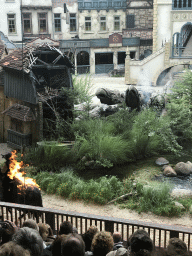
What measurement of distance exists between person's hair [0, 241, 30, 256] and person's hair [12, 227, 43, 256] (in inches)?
3.7

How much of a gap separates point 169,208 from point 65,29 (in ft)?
58.3

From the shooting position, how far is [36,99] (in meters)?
A: 8.96

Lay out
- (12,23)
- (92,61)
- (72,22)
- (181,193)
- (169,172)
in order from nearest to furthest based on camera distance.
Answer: (181,193), (169,172), (12,23), (72,22), (92,61)

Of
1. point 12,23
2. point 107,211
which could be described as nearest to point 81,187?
point 107,211

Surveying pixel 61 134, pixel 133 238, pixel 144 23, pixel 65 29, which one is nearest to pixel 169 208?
pixel 133 238

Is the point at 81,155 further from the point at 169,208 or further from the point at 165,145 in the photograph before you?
the point at 169,208

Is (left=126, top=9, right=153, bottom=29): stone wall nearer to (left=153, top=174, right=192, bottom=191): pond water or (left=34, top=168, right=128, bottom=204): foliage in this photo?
(left=153, top=174, right=192, bottom=191): pond water

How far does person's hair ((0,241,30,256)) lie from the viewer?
2.64 metres

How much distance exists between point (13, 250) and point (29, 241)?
21 centimetres

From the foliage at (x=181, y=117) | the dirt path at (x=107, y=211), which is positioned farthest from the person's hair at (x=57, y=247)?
the foliage at (x=181, y=117)

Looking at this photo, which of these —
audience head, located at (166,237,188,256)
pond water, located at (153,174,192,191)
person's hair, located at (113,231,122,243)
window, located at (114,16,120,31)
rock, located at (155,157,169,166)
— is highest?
window, located at (114,16,120,31)

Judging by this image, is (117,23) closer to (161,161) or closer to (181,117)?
(181,117)

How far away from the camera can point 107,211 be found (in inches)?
251

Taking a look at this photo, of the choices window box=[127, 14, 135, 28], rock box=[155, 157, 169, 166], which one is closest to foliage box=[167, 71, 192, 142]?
rock box=[155, 157, 169, 166]
